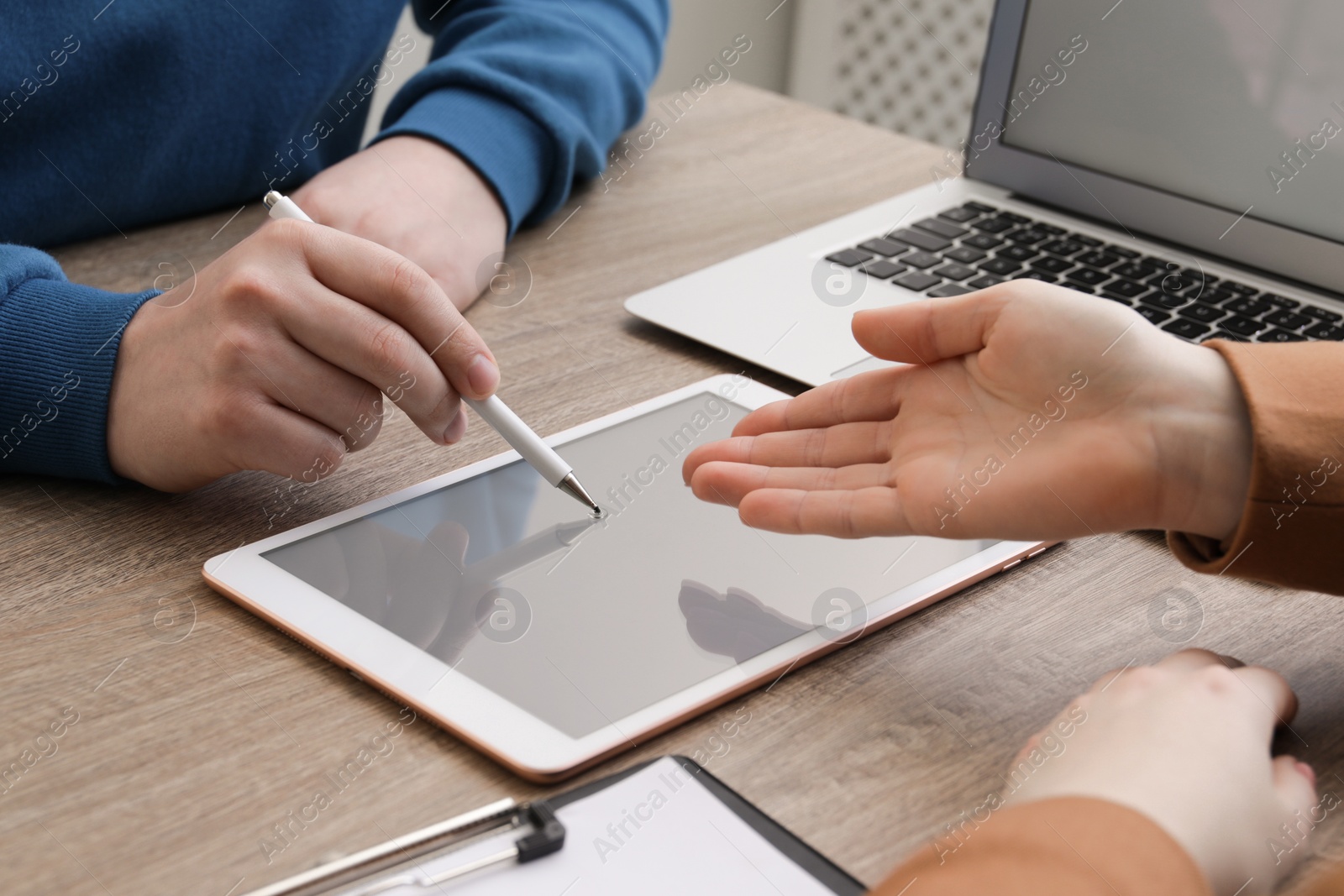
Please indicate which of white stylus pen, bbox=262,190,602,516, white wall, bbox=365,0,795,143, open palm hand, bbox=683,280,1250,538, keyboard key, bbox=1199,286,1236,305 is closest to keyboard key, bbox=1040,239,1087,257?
keyboard key, bbox=1199,286,1236,305

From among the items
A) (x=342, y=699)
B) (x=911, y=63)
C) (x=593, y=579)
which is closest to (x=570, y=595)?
(x=593, y=579)

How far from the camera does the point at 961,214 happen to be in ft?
3.31

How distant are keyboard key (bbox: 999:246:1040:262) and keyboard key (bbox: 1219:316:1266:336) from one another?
6.8 inches

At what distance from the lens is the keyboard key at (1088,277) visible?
0.89 meters

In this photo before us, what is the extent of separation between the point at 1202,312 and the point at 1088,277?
0.32ft

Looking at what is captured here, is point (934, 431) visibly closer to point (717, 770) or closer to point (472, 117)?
point (717, 770)

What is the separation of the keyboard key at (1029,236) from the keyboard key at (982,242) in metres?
0.02

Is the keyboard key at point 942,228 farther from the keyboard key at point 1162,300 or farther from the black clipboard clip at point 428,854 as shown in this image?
the black clipboard clip at point 428,854

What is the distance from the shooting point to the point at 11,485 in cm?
70

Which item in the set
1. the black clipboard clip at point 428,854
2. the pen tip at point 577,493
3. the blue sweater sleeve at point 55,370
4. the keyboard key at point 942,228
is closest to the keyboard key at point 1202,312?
the keyboard key at point 942,228

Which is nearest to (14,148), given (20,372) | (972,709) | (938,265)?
(20,372)

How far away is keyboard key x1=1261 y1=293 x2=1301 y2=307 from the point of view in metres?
0.84

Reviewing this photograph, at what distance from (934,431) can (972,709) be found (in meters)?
0.16

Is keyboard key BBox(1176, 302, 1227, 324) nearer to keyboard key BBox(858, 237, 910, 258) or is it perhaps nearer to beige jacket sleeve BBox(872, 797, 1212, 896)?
keyboard key BBox(858, 237, 910, 258)
